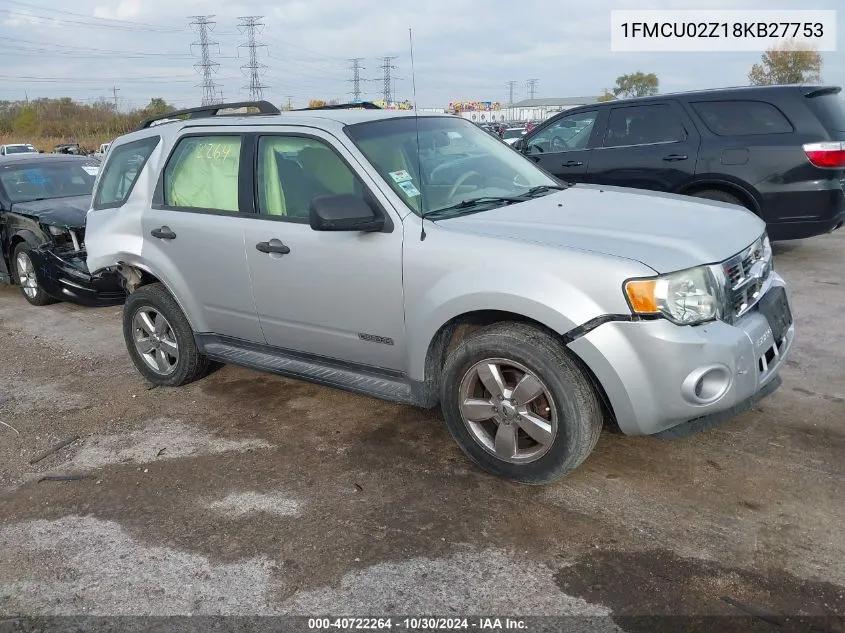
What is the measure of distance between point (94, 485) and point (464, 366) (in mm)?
2081

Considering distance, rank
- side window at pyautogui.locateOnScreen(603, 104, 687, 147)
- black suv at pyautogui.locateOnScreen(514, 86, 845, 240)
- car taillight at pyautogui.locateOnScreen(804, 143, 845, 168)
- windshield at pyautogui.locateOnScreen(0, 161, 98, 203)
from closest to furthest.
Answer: car taillight at pyautogui.locateOnScreen(804, 143, 845, 168)
black suv at pyautogui.locateOnScreen(514, 86, 845, 240)
side window at pyautogui.locateOnScreen(603, 104, 687, 147)
windshield at pyautogui.locateOnScreen(0, 161, 98, 203)

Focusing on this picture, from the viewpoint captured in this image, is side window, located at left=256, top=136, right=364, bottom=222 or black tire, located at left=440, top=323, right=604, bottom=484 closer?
black tire, located at left=440, top=323, right=604, bottom=484

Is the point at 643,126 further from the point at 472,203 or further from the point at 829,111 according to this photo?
the point at 472,203

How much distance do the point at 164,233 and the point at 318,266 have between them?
1378 millimetres

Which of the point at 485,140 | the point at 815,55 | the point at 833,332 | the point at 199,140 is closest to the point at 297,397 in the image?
the point at 199,140

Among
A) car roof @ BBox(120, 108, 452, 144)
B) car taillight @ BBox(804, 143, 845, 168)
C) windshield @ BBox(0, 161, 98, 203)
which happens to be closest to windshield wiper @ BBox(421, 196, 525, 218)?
car roof @ BBox(120, 108, 452, 144)

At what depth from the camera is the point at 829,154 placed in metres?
6.95

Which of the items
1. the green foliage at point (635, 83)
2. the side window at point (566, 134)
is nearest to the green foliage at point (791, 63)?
the green foliage at point (635, 83)

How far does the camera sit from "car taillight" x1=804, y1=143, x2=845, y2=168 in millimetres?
6945

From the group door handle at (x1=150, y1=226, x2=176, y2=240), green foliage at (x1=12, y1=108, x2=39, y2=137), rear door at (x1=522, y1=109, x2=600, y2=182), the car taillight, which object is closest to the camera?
door handle at (x1=150, y1=226, x2=176, y2=240)

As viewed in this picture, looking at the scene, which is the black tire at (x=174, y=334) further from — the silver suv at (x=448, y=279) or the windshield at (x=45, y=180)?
the windshield at (x=45, y=180)

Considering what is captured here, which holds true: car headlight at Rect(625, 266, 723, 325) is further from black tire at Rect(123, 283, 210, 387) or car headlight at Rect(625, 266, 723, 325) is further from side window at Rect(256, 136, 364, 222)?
black tire at Rect(123, 283, 210, 387)

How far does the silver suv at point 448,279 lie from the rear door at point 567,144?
13.2 feet

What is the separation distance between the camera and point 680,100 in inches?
309
